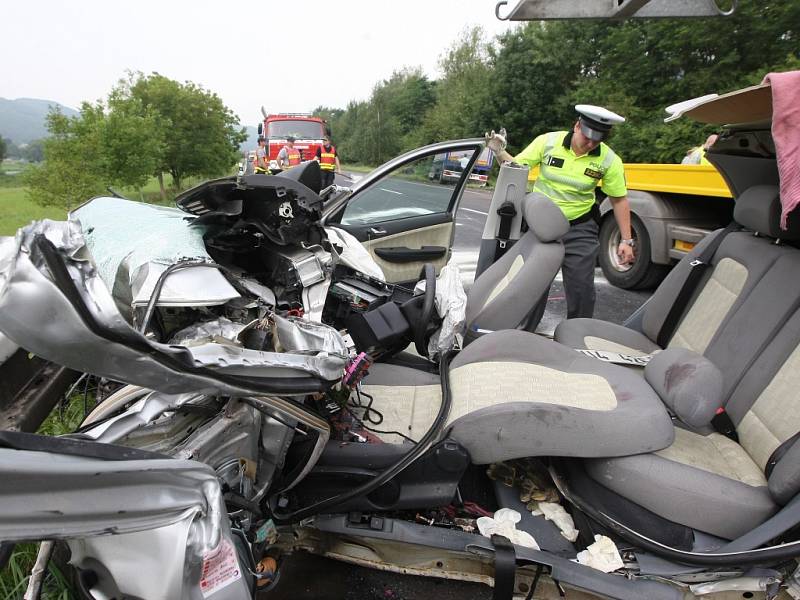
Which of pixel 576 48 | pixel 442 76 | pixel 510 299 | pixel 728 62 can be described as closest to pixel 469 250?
pixel 510 299

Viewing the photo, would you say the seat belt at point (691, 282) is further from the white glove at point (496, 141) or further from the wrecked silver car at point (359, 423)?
the white glove at point (496, 141)

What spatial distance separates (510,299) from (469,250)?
494 cm

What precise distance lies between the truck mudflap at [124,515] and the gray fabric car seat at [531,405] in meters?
0.78

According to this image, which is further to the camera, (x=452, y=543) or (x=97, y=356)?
(x=452, y=543)

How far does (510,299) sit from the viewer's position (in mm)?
2691

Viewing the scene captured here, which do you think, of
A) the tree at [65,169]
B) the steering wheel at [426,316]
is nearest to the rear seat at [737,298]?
the steering wheel at [426,316]

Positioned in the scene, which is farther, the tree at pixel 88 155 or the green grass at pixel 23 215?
the green grass at pixel 23 215

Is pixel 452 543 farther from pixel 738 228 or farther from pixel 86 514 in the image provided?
pixel 738 228

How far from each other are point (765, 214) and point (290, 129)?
14.4 m

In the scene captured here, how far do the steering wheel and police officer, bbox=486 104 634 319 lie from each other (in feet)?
5.87

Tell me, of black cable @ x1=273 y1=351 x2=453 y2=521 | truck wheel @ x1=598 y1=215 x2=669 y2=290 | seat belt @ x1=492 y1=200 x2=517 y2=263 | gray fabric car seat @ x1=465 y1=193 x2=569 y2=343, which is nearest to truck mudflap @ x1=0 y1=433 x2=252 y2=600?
black cable @ x1=273 y1=351 x2=453 y2=521

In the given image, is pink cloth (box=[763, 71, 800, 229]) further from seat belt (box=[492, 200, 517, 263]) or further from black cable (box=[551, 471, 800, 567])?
seat belt (box=[492, 200, 517, 263])

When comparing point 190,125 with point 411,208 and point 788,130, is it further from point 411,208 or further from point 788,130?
point 788,130

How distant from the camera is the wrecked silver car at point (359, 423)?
39.1 inches
